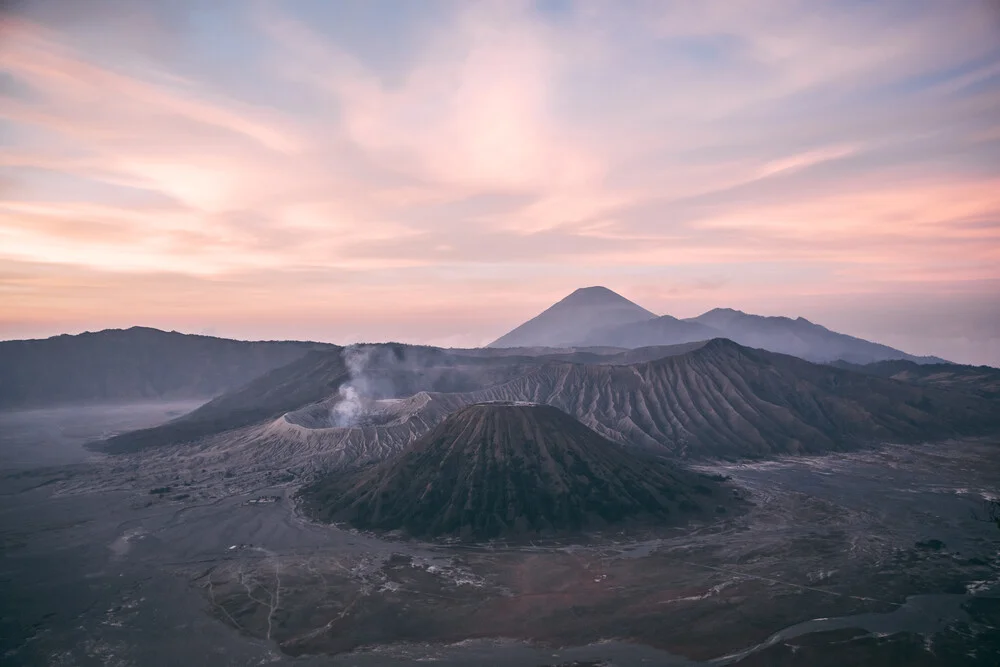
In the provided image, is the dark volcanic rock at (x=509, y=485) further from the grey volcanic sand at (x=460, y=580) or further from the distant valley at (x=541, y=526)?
the grey volcanic sand at (x=460, y=580)

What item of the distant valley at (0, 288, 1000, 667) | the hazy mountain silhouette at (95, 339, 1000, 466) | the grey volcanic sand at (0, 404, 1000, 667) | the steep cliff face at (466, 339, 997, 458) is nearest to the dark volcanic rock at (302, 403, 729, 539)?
the distant valley at (0, 288, 1000, 667)

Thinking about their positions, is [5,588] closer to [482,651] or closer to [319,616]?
[319,616]

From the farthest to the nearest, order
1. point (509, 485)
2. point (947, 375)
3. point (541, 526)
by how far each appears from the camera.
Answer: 1. point (947, 375)
2. point (509, 485)
3. point (541, 526)

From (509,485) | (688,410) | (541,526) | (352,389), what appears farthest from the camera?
(352,389)

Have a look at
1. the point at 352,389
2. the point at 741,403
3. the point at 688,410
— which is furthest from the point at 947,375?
the point at 352,389

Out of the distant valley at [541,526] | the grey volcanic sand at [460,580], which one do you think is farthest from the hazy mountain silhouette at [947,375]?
the grey volcanic sand at [460,580]

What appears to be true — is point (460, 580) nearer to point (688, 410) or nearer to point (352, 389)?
point (688, 410)
